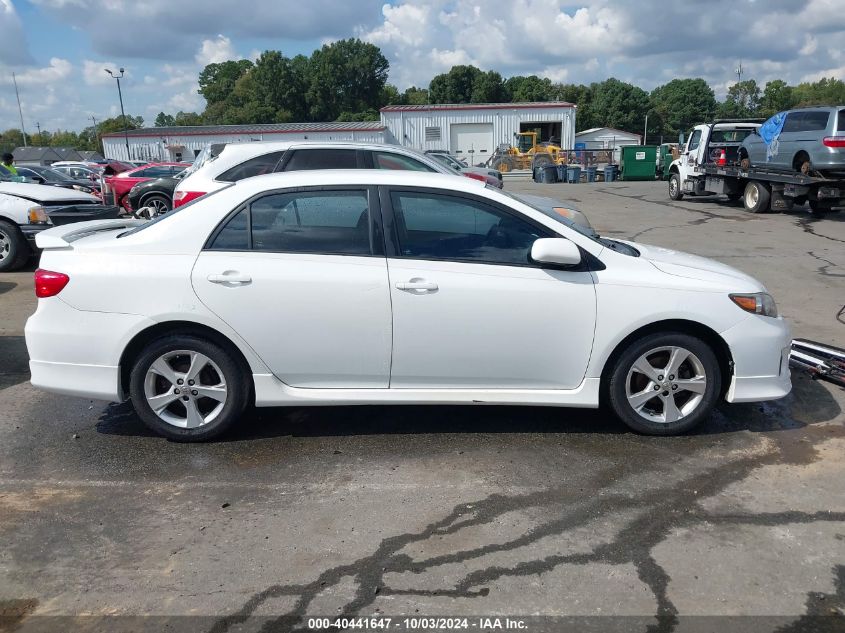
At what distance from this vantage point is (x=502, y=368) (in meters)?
4.04

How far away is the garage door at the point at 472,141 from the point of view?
5475 cm

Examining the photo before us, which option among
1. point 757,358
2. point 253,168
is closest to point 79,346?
point 757,358

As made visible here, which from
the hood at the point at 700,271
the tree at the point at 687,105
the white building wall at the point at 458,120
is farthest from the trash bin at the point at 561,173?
the tree at the point at 687,105

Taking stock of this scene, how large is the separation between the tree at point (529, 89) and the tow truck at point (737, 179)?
85.0 m

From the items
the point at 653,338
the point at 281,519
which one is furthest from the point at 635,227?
the point at 281,519

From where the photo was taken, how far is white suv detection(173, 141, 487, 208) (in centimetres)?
777

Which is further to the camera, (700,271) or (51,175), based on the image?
(51,175)

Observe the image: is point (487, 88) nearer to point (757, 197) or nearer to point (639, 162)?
point (639, 162)

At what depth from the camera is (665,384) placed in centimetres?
413

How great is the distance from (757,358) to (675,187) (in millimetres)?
18568

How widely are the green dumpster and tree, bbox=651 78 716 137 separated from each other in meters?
79.7

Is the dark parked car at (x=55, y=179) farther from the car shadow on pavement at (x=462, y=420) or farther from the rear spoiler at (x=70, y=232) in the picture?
the car shadow on pavement at (x=462, y=420)

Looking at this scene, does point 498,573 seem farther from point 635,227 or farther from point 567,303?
point 635,227

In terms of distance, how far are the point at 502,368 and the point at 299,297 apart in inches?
50.7
